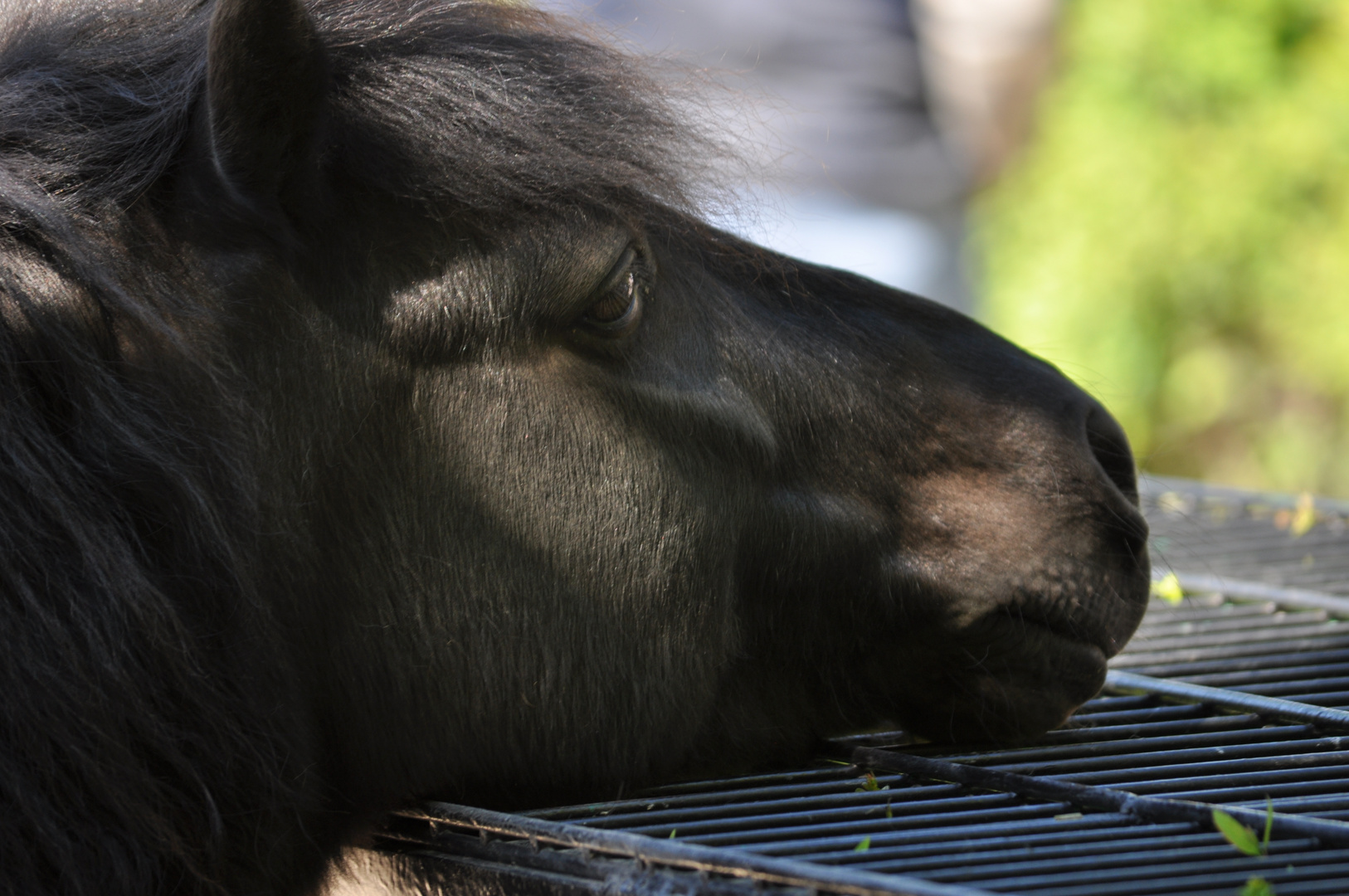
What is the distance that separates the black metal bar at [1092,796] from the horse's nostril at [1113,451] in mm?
569

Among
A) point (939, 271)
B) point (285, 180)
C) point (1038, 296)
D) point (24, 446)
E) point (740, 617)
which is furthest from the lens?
point (1038, 296)

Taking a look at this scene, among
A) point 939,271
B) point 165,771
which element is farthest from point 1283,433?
point 165,771

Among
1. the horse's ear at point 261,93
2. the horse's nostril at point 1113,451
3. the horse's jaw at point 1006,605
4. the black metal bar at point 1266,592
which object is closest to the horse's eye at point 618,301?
the horse's ear at point 261,93

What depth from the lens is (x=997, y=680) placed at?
195 centimetres

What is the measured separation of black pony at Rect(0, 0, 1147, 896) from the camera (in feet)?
4.97

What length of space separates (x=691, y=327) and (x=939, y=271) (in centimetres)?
363

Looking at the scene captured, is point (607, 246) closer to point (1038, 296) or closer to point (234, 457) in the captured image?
point (234, 457)

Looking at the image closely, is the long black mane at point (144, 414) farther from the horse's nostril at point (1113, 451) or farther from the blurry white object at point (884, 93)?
the blurry white object at point (884, 93)

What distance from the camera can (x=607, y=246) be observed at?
1.78 metres

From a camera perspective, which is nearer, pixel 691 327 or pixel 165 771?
pixel 165 771

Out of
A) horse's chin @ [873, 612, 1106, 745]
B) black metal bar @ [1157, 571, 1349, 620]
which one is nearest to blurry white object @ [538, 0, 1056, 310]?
black metal bar @ [1157, 571, 1349, 620]

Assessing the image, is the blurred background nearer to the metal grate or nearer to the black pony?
the metal grate

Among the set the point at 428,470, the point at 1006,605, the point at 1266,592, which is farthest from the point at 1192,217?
the point at 428,470

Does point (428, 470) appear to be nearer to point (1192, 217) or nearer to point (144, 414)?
point (144, 414)
